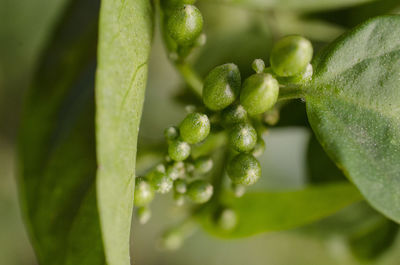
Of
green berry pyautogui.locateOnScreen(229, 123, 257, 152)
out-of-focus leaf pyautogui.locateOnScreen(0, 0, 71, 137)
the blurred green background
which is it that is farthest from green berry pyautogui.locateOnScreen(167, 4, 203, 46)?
out-of-focus leaf pyautogui.locateOnScreen(0, 0, 71, 137)

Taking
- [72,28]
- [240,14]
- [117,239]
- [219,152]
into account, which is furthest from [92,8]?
[117,239]

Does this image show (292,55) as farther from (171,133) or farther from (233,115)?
(171,133)

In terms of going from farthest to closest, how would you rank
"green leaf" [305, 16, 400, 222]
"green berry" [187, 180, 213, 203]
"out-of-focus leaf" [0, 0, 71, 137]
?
1. "out-of-focus leaf" [0, 0, 71, 137]
2. "green berry" [187, 180, 213, 203]
3. "green leaf" [305, 16, 400, 222]

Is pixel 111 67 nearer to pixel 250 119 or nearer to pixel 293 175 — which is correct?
pixel 250 119

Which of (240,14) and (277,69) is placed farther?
(240,14)

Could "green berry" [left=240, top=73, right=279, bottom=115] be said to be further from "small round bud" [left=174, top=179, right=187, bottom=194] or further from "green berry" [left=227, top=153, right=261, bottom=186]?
"small round bud" [left=174, top=179, right=187, bottom=194]
